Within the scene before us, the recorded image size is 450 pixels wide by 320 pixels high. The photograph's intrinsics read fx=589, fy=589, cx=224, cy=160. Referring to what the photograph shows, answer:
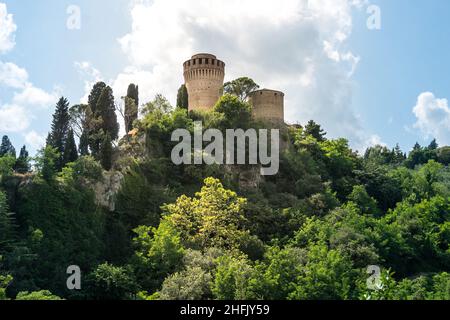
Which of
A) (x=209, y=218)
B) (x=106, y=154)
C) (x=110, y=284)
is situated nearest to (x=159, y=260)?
(x=110, y=284)

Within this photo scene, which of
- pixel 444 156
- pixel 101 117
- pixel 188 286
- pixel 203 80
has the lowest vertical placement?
pixel 188 286

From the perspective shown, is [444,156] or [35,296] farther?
[444,156]

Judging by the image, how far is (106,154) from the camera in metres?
42.5

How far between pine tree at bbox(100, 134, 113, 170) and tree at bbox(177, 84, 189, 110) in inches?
416

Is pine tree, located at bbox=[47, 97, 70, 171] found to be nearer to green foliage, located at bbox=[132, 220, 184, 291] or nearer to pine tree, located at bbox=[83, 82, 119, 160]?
pine tree, located at bbox=[83, 82, 119, 160]

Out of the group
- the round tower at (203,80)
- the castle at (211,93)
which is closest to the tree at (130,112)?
the round tower at (203,80)

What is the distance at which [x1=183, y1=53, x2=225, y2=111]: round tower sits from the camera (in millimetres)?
54562

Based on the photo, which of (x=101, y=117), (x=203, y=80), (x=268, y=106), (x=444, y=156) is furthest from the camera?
(x=444, y=156)

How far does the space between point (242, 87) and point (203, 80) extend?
A: 418cm

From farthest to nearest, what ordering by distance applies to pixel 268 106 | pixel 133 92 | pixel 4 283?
pixel 268 106 < pixel 133 92 < pixel 4 283

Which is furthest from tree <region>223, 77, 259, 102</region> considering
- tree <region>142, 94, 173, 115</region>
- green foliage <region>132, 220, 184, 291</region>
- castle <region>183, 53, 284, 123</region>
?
green foliage <region>132, 220, 184, 291</region>

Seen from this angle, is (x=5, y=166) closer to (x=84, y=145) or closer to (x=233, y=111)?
(x=84, y=145)

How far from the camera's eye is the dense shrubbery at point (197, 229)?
31.9 m
